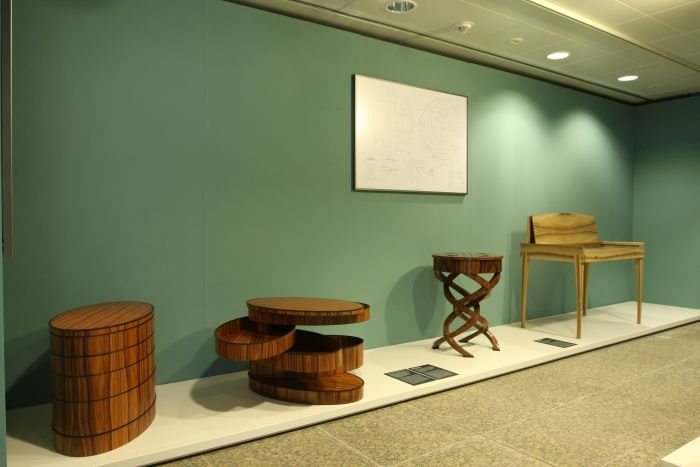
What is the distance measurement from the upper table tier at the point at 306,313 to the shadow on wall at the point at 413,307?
1120 mm

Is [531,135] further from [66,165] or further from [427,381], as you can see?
[66,165]

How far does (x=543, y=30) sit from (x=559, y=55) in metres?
0.63

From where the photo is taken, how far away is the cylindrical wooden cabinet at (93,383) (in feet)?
6.19

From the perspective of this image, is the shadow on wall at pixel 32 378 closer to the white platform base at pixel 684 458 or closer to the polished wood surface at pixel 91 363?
the polished wood surface at pixel 91 363

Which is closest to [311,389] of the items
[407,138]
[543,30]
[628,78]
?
[407,138]

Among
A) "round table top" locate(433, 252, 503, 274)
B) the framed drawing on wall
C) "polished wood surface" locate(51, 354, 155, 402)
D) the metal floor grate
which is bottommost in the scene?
the metal floor grate

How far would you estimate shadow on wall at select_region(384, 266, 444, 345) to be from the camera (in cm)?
366

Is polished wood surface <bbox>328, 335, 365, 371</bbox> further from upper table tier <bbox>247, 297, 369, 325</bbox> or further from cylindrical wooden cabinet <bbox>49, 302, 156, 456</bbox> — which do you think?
cylindrical wooden cabinet <bbox>49, 302, 156, 456</bbox>

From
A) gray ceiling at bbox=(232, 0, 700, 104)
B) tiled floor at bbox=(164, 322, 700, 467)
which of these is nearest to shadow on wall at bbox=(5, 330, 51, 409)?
tiled floor at bbox=(164, 322, 700, 467)

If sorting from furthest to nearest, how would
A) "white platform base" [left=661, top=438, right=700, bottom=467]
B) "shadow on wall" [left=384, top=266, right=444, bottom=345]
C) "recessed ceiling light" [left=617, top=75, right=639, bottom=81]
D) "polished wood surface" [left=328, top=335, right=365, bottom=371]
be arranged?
"recessed ceiling light" [left=617, top=75, right=639, bottom=81]
"shadow on wall" [left=384, top=266, right=444, bottom=345]
"polished wood surface" [left=328, top=335, right=365, bottom=371]
"white platform base" [left=661, top=438, right=700, bottom=467]

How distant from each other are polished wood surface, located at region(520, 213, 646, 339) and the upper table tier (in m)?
2.02

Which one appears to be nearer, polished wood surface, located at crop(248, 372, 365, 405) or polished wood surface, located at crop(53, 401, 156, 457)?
polished wood surface, located at crop(53, 401, 156, 457)

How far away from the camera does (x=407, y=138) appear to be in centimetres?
A: 369

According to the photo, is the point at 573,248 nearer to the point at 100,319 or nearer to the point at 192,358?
the point at 192,358
